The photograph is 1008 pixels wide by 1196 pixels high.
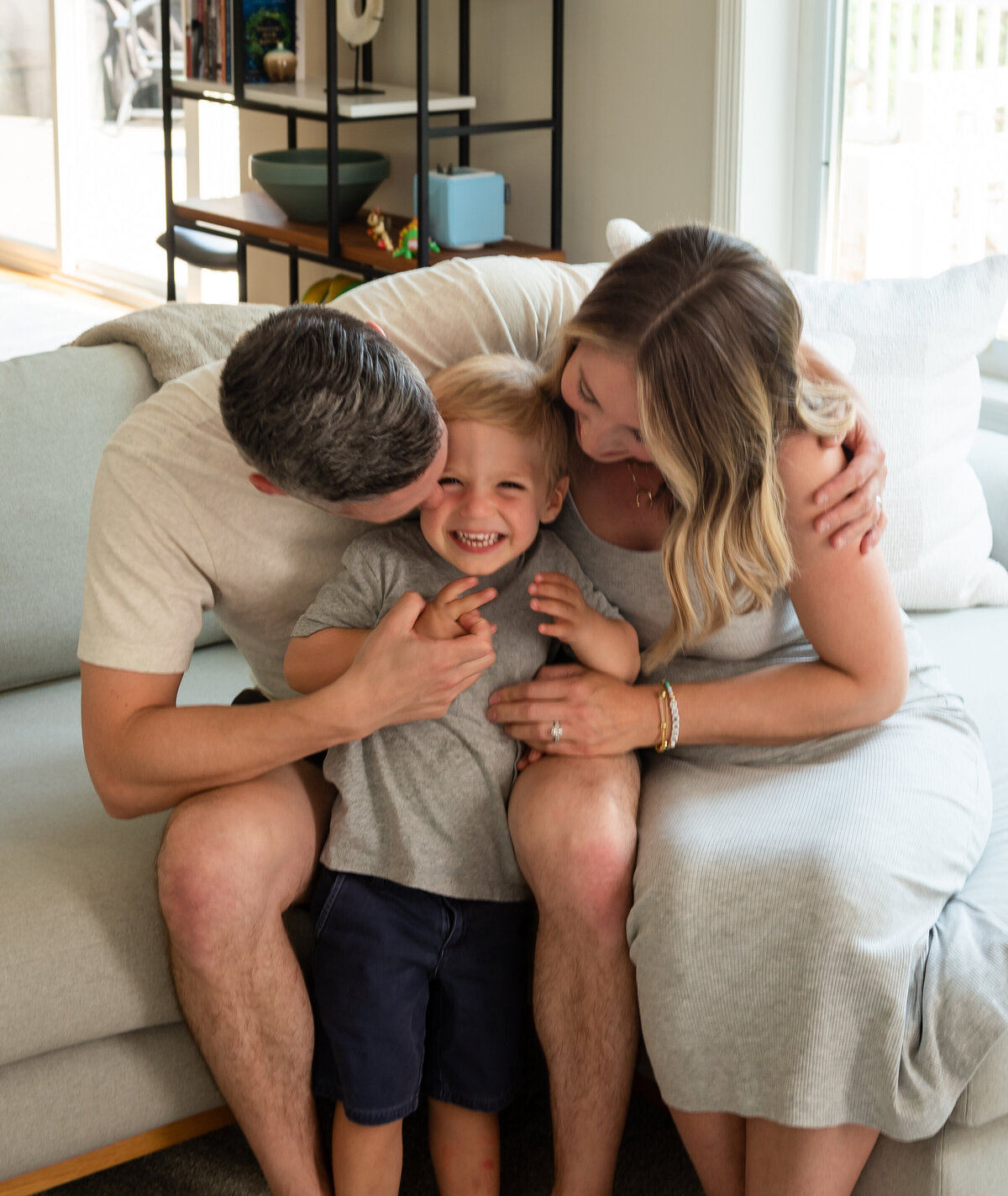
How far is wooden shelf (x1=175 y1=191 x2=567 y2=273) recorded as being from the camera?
3.11m

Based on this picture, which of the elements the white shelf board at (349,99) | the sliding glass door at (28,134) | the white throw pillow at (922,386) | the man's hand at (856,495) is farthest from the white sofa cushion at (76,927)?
the sliding glass door at (28,134)

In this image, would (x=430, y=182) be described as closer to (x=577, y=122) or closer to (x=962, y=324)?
(x=577, y=122)

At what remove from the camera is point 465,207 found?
10.0ft

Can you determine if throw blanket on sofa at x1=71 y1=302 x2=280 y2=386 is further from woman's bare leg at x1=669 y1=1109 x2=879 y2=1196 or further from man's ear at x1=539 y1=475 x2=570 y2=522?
woman's bare leg at x1=669 y1=1109 x2=879 y2=1196

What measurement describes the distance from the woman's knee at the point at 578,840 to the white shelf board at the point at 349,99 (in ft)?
7.25

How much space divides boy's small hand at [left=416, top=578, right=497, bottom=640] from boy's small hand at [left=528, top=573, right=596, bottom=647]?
5 cm

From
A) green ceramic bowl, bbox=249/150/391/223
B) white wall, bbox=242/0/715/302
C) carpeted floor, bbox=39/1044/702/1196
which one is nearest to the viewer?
carpeted floor, bbox=39/1044/702/1196

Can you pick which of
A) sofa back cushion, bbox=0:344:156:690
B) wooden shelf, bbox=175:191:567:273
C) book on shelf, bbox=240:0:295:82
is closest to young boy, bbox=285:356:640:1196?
sofa back cushion, bbox=0:344:156:690

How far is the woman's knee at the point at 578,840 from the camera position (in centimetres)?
128

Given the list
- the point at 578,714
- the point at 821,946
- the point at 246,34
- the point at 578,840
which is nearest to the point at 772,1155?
the point at 821,946

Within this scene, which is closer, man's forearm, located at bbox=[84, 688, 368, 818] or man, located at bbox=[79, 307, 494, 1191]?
man, located at bbox=[79, 307, 494, 1191]

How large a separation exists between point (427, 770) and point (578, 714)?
17 centimetres

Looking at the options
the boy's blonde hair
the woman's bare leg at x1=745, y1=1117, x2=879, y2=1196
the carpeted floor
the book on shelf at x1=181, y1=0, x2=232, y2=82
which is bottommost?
the carpeted floor

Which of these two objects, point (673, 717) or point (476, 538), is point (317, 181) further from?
point (673, 717)
